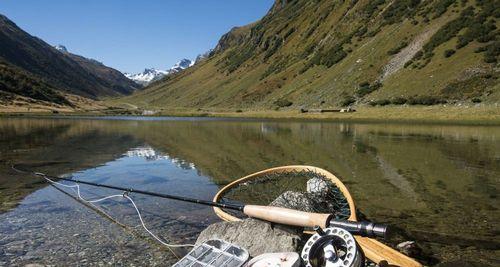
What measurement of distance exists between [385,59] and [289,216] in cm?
9538

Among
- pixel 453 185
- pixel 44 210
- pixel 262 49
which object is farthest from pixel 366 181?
pixel 262 49

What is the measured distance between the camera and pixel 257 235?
8.95 m

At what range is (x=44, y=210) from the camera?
43.7ft

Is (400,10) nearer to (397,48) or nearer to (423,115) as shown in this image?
(397,48)

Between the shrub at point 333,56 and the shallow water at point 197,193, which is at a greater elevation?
the shrub at point 333,56

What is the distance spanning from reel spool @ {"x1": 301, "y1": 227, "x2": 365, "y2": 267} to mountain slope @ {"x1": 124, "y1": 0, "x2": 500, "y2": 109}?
64.7 meters

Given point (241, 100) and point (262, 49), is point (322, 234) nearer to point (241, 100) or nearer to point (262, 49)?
point (241, 100)

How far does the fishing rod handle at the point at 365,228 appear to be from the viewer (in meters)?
6.79

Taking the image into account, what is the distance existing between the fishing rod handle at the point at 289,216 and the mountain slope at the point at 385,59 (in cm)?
6381

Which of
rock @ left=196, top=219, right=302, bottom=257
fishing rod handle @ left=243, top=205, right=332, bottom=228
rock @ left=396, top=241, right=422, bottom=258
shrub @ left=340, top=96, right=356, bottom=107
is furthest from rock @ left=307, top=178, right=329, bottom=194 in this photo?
shrub @ left=340, top=96, right=356, bottom=107

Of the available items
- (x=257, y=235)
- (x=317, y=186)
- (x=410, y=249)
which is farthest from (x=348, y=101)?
(x=257, y=235)

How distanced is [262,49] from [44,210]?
626 ft

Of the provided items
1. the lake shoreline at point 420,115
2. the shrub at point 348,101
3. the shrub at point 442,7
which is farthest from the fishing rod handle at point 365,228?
the shrub at point 442,7

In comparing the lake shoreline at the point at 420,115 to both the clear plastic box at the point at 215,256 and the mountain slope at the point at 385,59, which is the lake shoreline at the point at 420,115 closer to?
the mountain slope at the point at 385,59
